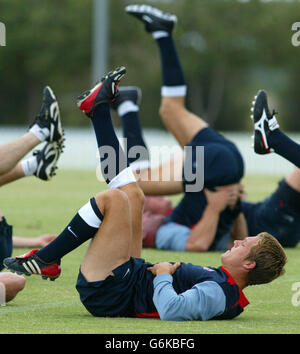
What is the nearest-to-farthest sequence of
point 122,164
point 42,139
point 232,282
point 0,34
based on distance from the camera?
point 232,282, point 122,164, point 42,139, point 0,34

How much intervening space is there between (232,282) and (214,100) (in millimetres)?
39700

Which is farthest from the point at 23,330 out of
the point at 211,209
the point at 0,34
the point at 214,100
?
the point at 214,100

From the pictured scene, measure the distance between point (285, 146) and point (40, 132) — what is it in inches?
75.1

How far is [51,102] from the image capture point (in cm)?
677

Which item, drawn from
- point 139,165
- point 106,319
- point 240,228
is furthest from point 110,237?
point 139,165

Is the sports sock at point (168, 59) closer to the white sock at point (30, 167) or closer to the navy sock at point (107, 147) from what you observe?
the white sock at point (30, 167)

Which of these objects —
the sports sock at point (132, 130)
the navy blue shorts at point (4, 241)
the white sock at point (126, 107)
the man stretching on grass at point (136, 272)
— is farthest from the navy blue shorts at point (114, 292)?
the white sock at point (126, 107)

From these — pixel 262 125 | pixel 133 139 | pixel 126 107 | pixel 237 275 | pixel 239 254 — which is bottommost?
pixel 133 139

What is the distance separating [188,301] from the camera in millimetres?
4715

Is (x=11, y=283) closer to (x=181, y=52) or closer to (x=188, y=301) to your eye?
(x=188, y=301)

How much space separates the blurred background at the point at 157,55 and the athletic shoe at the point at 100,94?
3697 centimetres

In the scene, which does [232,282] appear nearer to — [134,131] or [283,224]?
[283,224]

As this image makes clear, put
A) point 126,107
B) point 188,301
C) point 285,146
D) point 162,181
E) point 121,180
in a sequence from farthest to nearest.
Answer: point 126,107 → point 162,181 → point 285,146 → point 121,180 → point 188,301

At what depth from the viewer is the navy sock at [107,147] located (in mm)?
5504
